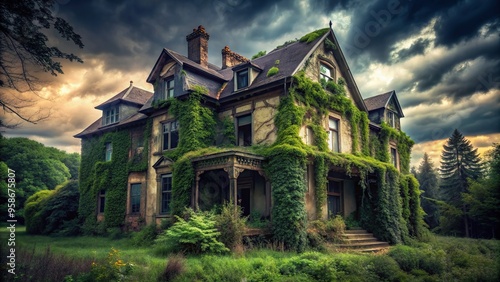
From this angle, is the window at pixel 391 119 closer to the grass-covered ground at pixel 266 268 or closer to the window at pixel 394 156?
the window at pixel 394 156

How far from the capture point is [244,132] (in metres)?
20.5

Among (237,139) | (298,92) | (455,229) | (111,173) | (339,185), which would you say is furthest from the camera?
(455,229)

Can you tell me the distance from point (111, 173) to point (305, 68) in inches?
592

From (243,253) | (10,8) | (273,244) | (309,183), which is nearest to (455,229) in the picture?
(309,183)

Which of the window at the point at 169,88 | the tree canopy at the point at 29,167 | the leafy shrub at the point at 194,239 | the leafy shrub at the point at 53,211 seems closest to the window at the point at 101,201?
the leafy shrub at the point at 53,211

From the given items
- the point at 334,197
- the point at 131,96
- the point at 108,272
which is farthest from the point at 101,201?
the point at 108,272

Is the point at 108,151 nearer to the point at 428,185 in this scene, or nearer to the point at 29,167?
the point at 29,167

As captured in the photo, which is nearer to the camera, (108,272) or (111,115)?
(108,272)

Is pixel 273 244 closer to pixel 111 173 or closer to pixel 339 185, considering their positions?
pixel 339 185

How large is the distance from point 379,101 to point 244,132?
1352 centimetres

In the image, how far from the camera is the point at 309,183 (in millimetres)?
18078

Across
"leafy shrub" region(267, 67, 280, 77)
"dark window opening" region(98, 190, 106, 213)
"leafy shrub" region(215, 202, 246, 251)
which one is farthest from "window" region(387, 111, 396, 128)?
"dark window opening" region(98, 190, 106, 213)

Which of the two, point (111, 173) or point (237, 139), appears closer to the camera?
point (237, 139)

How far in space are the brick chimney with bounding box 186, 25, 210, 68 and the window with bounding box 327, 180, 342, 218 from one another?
1124 centimetres
